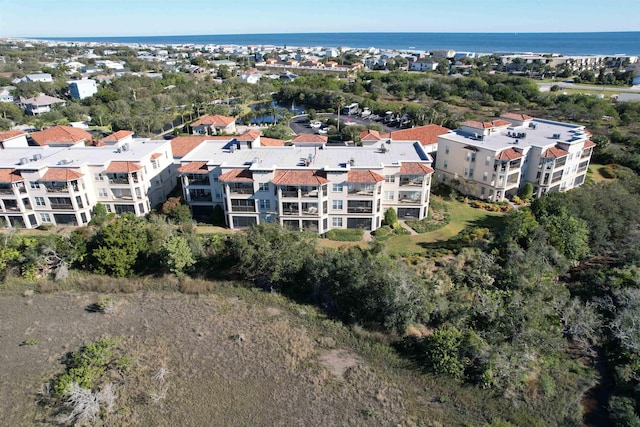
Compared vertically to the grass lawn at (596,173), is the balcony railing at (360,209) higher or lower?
higher

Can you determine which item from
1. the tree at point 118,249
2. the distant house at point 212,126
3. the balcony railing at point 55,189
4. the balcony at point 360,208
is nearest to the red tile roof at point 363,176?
the balcony at point 360,208

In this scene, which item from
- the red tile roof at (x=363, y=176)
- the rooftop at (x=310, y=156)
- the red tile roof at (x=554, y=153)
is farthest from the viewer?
the red tile roof at (x=554, y=153)

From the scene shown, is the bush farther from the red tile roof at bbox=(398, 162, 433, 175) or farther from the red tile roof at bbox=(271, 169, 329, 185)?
the red tile roof at bbox=(398, 162, 433, 175)

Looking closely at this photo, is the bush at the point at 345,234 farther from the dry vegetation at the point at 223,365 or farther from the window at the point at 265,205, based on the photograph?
the dry vegetation at the point at 223,365

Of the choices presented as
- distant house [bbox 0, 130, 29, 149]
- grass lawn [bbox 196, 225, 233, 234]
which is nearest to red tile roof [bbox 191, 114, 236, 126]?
distant house [bbox 0, 130, 29, 149]

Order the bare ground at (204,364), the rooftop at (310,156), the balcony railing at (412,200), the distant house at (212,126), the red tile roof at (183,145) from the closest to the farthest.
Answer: the bare ground at (204,364)
the rooftop at (310,156)
the balcony railing at (412,200)
the red tile roof at (183,145)
the distant house at (212,126)

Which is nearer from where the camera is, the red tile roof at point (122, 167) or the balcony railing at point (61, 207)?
the balcony railing at point (61, 207)

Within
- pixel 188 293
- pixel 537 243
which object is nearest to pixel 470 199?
pixel 537 243
